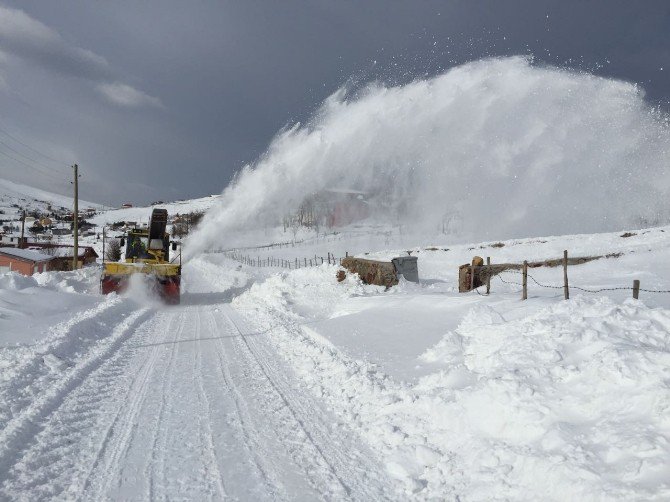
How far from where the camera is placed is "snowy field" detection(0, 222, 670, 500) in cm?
374

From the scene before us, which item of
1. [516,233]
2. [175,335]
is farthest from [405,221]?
[175,335]

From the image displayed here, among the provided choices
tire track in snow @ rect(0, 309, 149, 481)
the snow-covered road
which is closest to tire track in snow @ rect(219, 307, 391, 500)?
the snow-covered road

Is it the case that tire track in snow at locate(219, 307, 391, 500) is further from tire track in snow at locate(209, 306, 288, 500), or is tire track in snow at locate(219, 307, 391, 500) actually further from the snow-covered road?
tire track in snow at locate(209, 306, 288, 500)

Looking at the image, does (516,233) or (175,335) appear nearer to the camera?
(175,335)

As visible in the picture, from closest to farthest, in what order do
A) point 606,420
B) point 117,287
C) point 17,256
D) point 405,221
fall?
1. point 606,420
2. point 117,287
3. point 17,256
4. point 405,221

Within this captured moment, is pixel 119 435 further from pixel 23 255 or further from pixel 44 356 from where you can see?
pixel 23 255

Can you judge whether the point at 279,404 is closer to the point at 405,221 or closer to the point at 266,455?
the point at 266,455

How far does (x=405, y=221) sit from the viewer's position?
7275 centimetres

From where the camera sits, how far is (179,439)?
4660mm

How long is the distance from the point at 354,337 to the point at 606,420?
19.3 feet

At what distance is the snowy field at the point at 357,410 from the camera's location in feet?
12.3

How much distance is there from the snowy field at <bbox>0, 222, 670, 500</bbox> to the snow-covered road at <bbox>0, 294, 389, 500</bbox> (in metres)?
0.02

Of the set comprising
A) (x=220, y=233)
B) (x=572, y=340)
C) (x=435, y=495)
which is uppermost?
(x=220, y=233)

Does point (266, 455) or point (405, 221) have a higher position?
point (405, 221)
